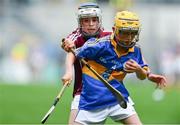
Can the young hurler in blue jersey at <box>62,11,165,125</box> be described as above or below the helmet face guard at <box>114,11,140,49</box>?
below

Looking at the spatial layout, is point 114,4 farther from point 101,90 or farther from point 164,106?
point 101,90

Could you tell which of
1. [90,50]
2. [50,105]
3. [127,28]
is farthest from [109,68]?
[50,105]

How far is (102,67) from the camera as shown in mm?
8836

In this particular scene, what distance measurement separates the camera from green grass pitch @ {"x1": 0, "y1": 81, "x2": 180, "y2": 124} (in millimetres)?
15406

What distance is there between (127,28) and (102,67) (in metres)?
0.61

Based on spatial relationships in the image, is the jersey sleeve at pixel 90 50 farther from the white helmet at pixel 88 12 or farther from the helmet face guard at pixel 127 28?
the white helmet at pixel 88 12

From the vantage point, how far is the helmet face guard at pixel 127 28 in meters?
8.45

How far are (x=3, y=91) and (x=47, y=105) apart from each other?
2.96 meters

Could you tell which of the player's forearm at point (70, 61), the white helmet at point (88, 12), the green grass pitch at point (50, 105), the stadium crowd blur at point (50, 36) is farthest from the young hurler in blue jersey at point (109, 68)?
the stadium crowd blur at point (50, 36)

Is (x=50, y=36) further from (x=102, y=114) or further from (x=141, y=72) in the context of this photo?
(x=141, y=72)

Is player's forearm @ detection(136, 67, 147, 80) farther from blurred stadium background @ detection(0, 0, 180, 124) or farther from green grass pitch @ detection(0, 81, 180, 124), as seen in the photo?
blurred stadium background @ detection(0, 0, 180, 124)

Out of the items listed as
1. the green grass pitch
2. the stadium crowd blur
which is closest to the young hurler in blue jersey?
the green grass pitch

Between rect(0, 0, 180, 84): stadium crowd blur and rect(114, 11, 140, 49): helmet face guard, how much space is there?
57.9 ft

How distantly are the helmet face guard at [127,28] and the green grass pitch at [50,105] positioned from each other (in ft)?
20.0
